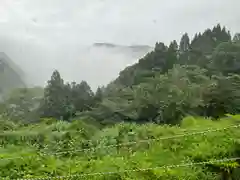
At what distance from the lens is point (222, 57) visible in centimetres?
1781

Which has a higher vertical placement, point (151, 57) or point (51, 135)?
point (151, 57)

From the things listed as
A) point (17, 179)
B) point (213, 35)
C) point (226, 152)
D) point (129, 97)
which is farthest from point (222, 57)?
point (17, 179)

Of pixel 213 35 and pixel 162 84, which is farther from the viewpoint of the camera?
pixel 213 35

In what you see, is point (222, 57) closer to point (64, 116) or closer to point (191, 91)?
point (191, 91)

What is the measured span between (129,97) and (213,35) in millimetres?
12624

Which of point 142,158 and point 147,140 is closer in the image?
point 147,140

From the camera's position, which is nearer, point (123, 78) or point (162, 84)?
point (162, 84)

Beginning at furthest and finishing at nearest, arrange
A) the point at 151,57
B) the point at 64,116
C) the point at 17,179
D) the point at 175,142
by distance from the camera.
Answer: the point at 151,57 → the point at 64,116 → the point at 175,142 → the point at 17,179

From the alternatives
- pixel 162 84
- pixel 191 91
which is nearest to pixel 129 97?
pixel 162 84

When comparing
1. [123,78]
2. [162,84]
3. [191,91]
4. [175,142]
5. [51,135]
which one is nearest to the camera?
[175,142]

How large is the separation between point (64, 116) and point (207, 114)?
7.39 m

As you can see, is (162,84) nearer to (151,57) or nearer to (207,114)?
(207,114)

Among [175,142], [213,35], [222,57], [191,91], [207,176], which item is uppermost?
[213,35]

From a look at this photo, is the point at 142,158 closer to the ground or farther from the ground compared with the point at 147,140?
closer to the ground
